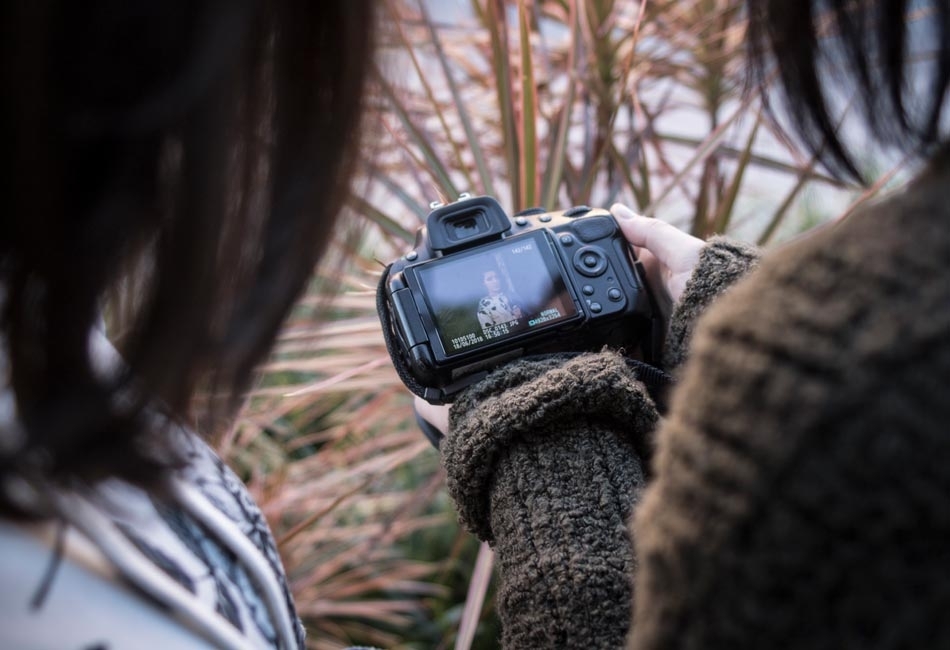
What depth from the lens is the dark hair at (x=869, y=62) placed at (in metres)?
0.38

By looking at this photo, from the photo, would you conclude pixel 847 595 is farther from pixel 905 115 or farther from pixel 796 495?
pixel 905 115

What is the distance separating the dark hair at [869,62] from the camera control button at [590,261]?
300 mm

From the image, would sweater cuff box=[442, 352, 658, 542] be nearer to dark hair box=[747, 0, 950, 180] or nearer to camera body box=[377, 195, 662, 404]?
camera body box=[377, 195, 662, 404]

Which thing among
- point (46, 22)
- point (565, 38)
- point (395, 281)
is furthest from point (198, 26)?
point (565, 38)

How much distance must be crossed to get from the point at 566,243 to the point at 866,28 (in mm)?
377

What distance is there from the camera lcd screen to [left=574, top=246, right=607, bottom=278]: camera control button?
0.02 metres

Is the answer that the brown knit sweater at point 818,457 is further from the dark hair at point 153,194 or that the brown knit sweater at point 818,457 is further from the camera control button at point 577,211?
the camera control button at point 577,211

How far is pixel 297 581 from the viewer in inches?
41.3

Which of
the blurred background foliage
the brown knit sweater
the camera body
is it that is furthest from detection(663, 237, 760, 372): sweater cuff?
the brown knit sweater

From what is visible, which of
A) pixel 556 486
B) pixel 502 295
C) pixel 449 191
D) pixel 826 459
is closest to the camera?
pixel 826 459

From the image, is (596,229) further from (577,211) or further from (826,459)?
(826,459)

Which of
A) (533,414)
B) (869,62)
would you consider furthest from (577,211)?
(869,62)

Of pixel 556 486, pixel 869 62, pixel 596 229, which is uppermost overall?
pixel 869 62

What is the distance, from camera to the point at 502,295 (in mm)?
700
